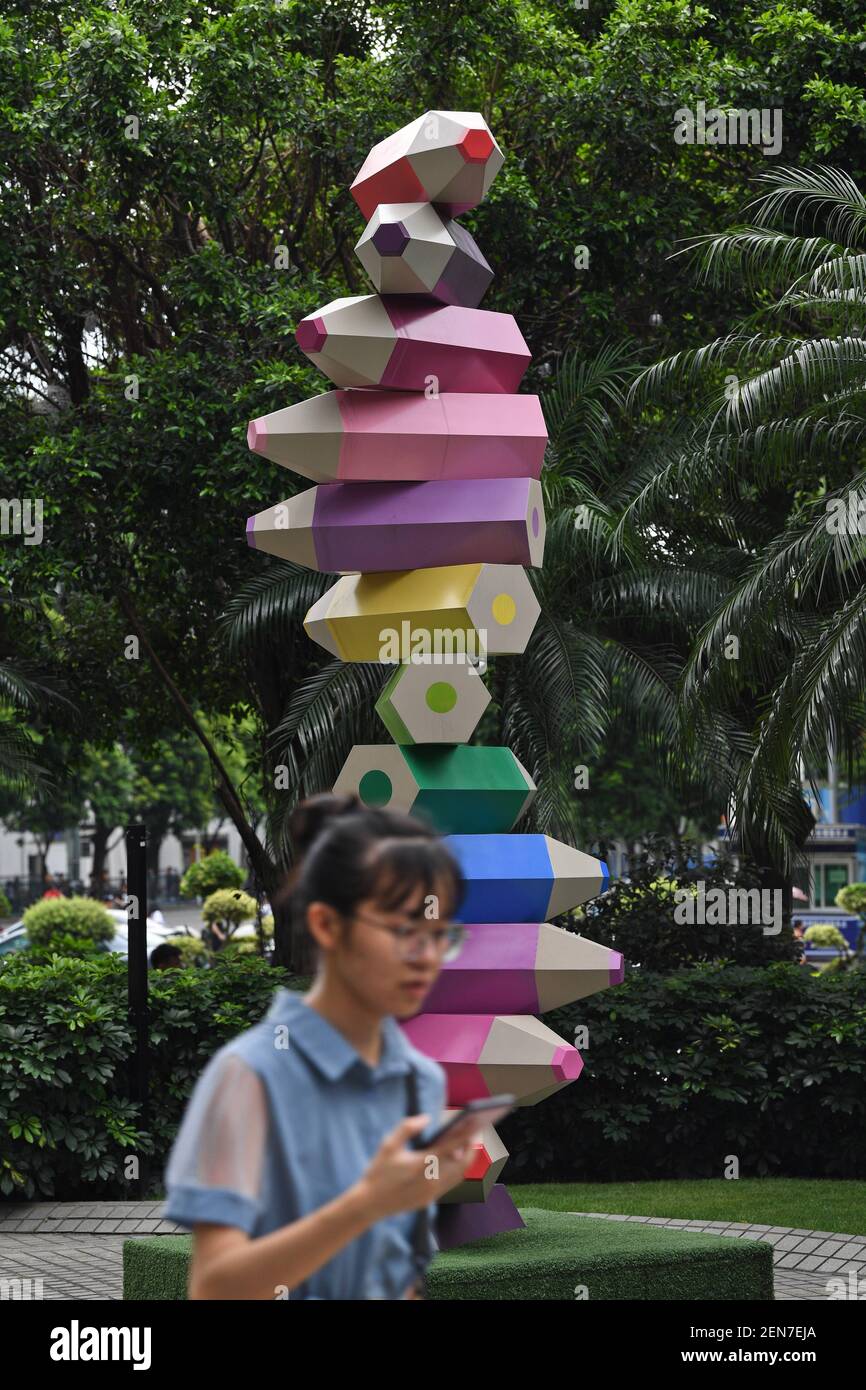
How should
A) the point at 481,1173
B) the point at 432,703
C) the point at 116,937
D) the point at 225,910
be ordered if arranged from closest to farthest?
the point at 481,1173 < the point at 432,703 < the point at 116,937 < the point at 225,910

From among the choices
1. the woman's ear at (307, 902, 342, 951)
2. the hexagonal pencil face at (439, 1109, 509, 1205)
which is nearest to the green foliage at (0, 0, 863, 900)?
the hexagonal pencil face at (439, 1109, 509, 1205)

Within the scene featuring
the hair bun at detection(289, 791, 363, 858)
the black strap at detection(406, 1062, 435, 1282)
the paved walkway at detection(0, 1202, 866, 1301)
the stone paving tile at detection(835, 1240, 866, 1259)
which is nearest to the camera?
the black strap at detection(406, 1062, 435, 1282)

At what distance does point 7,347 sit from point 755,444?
8045mm

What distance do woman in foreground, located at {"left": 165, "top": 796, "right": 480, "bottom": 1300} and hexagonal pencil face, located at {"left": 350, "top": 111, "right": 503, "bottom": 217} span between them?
5.64 meters

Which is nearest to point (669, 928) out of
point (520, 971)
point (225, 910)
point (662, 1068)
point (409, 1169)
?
point (662, 1068)

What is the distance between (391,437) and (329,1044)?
17.6 feet

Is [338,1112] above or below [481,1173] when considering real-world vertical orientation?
above

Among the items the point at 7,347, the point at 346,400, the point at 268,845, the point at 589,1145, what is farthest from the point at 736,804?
the point at 7,347

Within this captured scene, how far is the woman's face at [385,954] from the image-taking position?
8.84 ft

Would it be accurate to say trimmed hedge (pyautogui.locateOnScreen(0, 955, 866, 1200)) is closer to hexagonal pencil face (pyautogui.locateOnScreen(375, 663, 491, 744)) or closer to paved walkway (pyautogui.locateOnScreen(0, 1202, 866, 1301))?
paved walkway (pyautogui.locateOnScreen(0, 1202, 866, 1301))

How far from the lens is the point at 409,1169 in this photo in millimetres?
2547

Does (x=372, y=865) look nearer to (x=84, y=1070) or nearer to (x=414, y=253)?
(x=414, y=253)

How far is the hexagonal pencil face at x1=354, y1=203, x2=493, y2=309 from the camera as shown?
25.5 ft

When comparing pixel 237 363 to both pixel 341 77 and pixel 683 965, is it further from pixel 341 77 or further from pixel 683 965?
pixel 683 965
